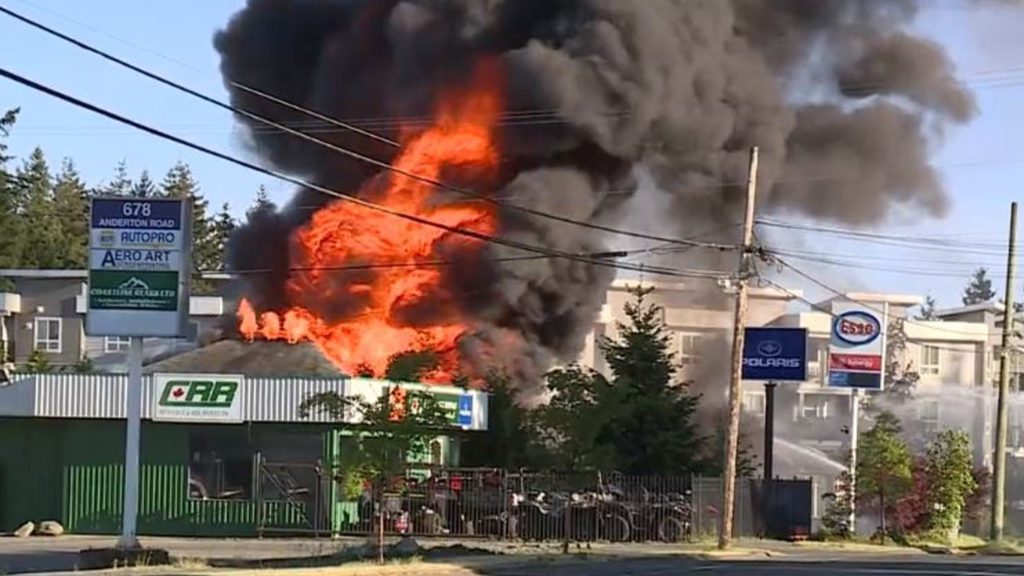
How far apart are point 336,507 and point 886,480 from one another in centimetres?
1572

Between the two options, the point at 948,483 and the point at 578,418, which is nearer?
the point at 578,418

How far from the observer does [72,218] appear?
108188mm

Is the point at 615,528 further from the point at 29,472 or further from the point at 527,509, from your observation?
the point at 29,472

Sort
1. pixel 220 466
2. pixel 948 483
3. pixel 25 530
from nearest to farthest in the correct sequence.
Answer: pixel 25 530 < pixel 220 466 < pixel 948 483

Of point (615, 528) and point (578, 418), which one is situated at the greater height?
point (578, 418)

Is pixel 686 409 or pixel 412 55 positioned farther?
pixel 412 55

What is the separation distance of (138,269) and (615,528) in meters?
16.1

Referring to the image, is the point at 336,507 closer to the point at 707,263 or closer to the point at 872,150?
the point at 707,263

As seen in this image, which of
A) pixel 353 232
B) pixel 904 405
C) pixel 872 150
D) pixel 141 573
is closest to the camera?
pixel 141 573

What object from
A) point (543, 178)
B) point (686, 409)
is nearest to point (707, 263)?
point (543, 178)

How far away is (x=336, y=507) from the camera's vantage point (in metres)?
40.3

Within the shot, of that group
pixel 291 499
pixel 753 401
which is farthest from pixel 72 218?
pixel 291 499

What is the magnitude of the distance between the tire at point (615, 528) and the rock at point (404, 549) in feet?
27.4

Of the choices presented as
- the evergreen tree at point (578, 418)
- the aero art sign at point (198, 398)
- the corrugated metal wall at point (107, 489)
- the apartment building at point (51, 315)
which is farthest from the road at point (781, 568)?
the apartment building at point (51, 315)
